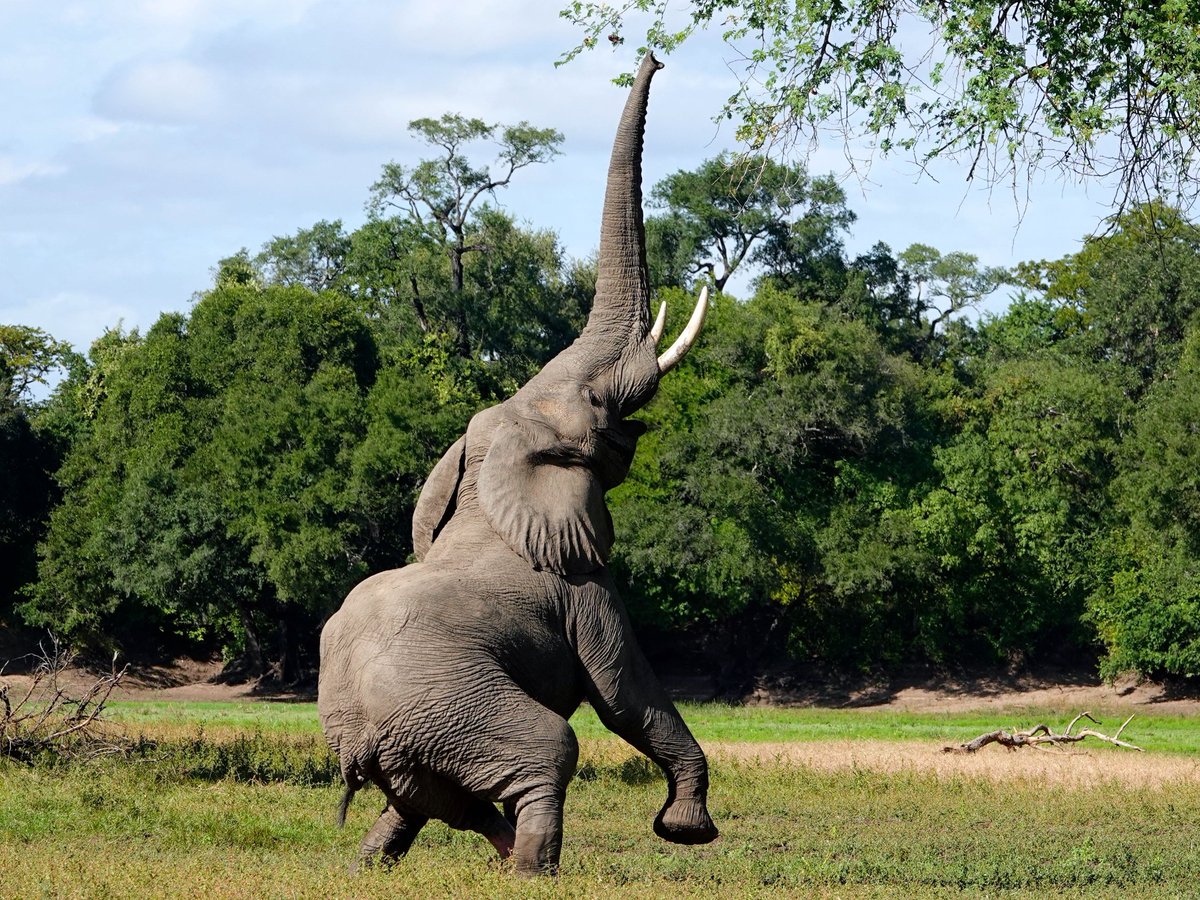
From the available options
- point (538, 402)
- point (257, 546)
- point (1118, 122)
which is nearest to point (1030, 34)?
point (1118, 122)

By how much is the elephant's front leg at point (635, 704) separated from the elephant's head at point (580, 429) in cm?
28

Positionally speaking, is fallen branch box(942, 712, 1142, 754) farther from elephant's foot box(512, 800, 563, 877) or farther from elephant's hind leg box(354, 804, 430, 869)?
elephant's foot box(512, 800, 563, 877)

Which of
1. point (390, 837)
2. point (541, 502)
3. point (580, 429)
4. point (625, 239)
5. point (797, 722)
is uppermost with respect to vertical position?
point (625, 239)

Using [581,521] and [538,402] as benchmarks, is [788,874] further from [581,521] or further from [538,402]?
[538,402]

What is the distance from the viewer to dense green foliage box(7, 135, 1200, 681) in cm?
4128

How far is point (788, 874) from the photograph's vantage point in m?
10.2

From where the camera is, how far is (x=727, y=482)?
4222cm

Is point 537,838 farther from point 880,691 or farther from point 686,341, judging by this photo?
point 880,691

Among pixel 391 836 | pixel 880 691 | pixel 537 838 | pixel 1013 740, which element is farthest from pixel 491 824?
pixel 880 691

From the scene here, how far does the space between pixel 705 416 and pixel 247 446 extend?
12940mm

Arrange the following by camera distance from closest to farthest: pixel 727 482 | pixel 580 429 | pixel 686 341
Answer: pixel 580 429 < pixel 686 341 < pixel 727 482

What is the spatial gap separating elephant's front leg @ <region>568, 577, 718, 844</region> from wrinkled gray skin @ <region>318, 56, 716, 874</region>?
1cm

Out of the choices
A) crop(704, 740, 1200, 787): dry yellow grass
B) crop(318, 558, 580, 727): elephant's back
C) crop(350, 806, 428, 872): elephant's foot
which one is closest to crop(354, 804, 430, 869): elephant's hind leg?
crop(350, 806, 428, 872): elephant's foot

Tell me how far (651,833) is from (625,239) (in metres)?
5.13
